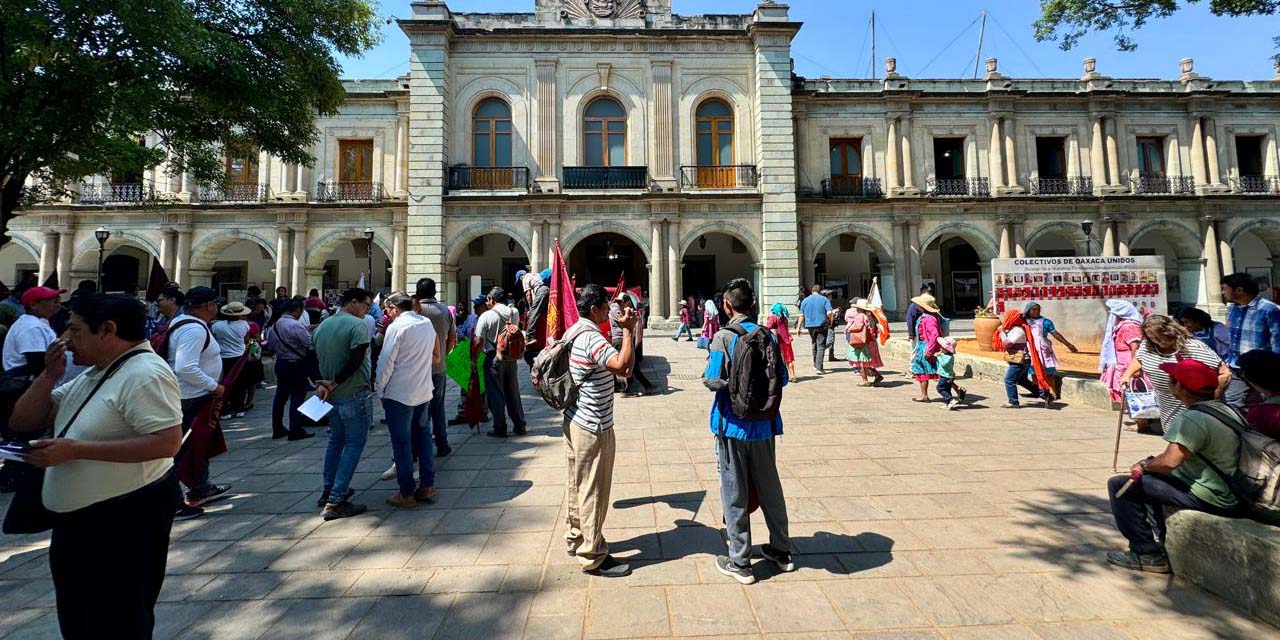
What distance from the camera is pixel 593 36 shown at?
17.5 meters

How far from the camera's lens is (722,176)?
17984 millimetres

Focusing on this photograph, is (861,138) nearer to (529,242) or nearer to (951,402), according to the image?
(529,242)

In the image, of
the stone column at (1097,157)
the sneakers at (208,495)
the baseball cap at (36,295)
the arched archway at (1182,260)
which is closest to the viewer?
the sneakers at (208,495)

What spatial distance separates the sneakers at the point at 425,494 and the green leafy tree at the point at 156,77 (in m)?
8.35

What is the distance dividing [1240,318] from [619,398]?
7.23 metres

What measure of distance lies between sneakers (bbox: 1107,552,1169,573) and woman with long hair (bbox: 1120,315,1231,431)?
198 centimetres

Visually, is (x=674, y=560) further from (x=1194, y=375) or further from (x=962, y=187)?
(x=962, y=187)

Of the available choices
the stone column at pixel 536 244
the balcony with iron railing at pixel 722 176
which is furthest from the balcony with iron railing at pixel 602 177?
the balcony with iron railing at pixel 722 176

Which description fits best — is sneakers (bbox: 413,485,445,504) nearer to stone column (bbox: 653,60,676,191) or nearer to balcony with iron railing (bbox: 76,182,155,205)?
stone column (bbox: 653,60,676,191)

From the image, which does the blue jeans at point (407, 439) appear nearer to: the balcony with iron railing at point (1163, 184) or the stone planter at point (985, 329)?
the stone planter at point (985, 329)

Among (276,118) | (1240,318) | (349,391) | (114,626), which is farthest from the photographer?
(276,118)

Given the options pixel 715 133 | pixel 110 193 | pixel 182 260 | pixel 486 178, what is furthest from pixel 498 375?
pixel 110 193

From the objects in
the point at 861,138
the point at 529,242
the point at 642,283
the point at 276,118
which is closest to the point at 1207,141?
the point at 861,138

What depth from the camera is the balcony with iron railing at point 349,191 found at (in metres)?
18.8
